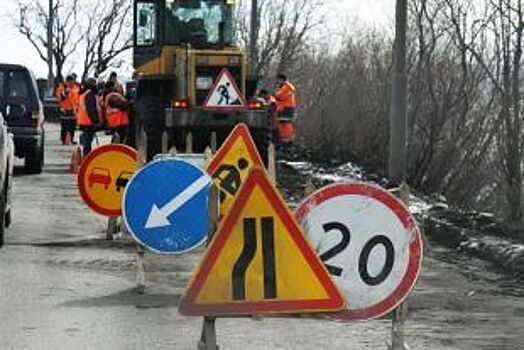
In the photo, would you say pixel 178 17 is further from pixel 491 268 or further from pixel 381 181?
pixel 491 268

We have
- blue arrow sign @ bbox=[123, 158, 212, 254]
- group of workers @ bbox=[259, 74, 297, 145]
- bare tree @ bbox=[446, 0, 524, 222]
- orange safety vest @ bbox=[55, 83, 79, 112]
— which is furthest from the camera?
orange safety vest @ bbox=[55, 83, 79, 112]

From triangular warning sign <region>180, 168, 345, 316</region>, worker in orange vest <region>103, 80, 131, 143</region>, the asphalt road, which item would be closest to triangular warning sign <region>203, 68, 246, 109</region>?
worker in orange vest <region>103, 80, 131, 143</region>

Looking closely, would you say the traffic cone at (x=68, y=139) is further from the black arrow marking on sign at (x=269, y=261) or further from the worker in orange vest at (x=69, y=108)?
the black arrow marking on sign at (x=269, y=261)

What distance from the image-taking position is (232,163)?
37.0 feet

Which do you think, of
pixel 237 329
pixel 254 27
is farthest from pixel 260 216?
pixel 254 27

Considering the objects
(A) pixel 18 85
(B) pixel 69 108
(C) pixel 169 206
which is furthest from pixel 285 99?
(C) pixel 169 206

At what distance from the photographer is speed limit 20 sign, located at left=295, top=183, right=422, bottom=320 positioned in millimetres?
7152

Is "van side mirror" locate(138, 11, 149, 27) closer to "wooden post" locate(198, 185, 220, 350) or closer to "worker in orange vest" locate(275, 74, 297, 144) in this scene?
"worker in orange vest" locate(275, 74, 297, 144)

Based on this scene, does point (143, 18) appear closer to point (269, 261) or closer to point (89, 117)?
point (89, 117)

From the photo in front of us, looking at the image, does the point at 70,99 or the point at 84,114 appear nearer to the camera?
the point at 84,114

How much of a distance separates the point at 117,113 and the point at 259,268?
17.7 meters

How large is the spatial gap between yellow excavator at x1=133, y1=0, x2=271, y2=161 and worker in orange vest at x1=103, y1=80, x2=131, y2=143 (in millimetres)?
1459

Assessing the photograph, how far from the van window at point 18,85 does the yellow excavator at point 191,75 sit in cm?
209

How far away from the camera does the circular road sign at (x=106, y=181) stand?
13.0m
